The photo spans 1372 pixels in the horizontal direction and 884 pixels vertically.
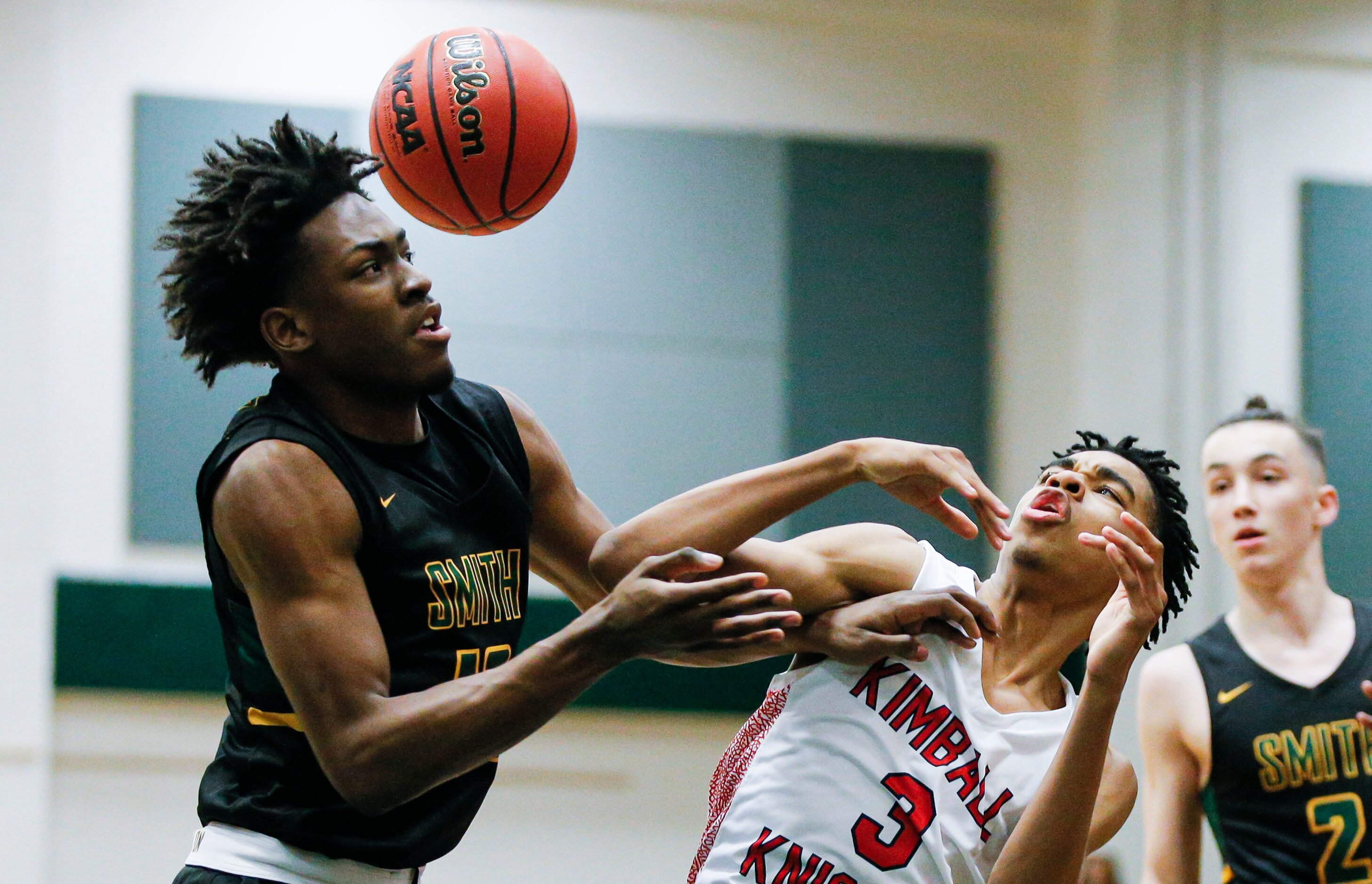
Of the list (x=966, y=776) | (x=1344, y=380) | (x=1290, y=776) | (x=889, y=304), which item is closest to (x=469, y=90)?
(x=966, y=776)

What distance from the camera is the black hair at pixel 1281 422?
391cm

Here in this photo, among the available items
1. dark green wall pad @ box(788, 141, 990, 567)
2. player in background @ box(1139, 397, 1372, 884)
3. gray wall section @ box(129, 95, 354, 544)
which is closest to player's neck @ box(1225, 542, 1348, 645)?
player in background @ box(1139, 397, 1372, 884)

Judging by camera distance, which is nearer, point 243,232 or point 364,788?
point 364,788

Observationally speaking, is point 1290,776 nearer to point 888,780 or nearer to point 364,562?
point 888,780

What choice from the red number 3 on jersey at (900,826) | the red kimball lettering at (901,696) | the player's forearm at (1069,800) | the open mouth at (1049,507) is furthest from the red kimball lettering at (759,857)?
the open mouth at (1049,507)

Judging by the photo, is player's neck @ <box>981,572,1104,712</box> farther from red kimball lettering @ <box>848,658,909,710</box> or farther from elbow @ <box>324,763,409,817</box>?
elbow @ <box>324,763,409,817</box>

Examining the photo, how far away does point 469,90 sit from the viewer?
265 cm

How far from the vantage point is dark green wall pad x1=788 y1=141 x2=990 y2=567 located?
5.52 meters

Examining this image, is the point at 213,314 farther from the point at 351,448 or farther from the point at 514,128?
the point at 514,128

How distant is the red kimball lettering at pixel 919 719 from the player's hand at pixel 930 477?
11.9 inches

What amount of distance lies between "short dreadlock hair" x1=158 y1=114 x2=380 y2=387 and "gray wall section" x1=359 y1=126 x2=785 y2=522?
9.38ft

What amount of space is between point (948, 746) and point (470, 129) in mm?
1430

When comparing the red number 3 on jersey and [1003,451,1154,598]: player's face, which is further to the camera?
[1003,451,1154,598]: player's face

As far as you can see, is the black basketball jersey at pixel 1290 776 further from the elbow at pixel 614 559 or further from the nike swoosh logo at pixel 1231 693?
the elbow at pixel 614 559
